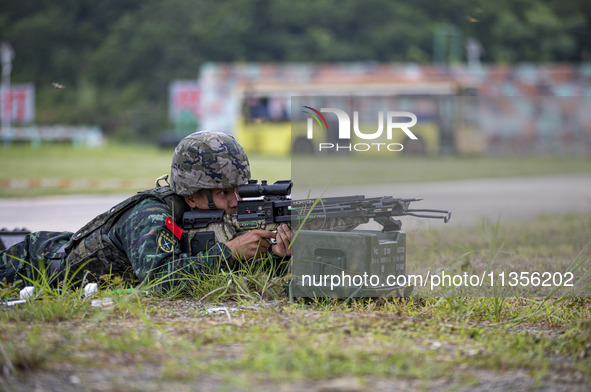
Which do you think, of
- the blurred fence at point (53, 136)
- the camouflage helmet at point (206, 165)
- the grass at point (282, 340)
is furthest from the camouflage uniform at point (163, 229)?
the blurred fence at point (53, 136)

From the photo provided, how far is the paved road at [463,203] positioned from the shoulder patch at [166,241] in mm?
1760

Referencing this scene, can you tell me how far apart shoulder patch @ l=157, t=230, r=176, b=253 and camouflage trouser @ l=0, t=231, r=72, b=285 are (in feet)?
2.57

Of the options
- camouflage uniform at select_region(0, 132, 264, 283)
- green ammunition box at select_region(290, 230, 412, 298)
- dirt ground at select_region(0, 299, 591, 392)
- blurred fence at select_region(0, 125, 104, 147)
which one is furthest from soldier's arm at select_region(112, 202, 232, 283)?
blurred fence at select_region(0, 125, 104, 147)

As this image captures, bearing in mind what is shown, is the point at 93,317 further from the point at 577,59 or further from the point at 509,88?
the point at 577,59

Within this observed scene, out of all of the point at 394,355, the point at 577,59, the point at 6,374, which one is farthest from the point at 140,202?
the point at 577,59

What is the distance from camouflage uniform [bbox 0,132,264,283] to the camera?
3.75m

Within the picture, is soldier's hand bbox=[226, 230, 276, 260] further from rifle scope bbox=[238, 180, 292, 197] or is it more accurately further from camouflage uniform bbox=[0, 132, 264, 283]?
rifle scope bbox=[238, 180, 292, 197]

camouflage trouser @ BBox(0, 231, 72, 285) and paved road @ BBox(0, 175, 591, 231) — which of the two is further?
paved road @ BBox(0, 175, 591, 231)

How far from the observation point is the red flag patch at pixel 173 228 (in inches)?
150

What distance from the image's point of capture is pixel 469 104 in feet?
106

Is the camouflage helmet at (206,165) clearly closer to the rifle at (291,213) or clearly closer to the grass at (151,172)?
the rifle at (291,213)

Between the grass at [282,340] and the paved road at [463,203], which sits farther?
the paved road at [463,203]

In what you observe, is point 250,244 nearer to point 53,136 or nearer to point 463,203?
point 463,203

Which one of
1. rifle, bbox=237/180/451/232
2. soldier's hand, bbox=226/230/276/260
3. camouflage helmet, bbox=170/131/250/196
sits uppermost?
camouflage helmet, bbox=170/131/250/196
